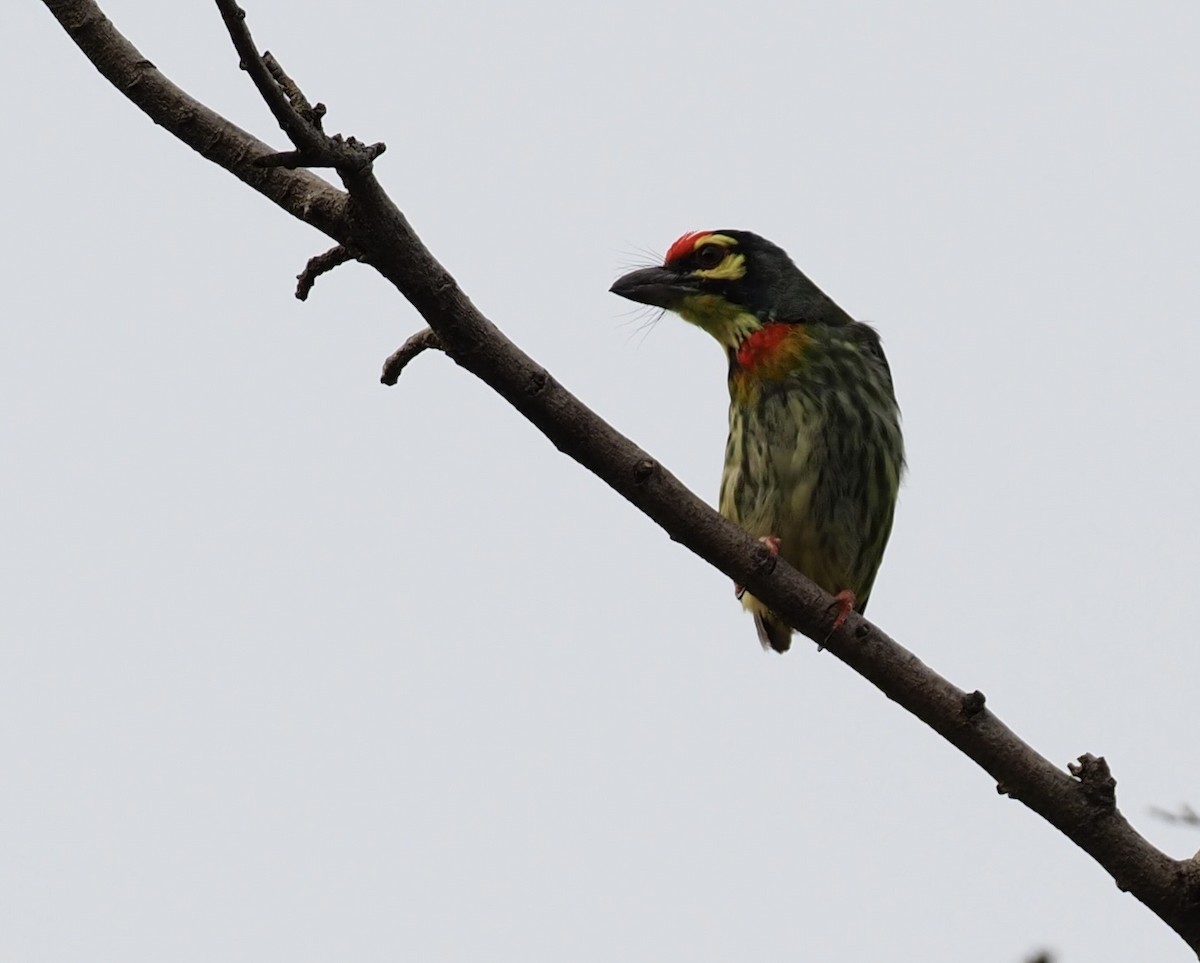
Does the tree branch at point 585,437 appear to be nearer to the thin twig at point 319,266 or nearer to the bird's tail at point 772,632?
the thin twig at point 319,266

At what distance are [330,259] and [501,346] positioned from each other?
0.40 m

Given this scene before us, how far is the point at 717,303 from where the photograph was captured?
5406mm

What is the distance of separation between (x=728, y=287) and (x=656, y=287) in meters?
0.30

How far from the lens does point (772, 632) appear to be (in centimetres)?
582

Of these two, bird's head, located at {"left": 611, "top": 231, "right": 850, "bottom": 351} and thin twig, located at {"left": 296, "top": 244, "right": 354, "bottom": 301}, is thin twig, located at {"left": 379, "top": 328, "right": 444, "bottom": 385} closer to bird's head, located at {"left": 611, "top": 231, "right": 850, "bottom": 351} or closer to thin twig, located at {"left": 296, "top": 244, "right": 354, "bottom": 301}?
thin twig, located at {"left": 296, "top": 244, "right": 354, "bottom": 301}

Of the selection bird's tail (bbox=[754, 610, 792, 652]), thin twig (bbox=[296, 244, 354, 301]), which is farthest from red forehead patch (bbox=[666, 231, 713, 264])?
thin twig (bbox=[296, 244, 354, 301])

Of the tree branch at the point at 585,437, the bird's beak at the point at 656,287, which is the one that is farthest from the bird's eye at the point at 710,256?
the tree branch at the point at 585,437

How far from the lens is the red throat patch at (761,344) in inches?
207

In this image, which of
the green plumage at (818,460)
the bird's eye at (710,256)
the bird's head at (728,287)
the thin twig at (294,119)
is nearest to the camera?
the thin twig at (294,119)

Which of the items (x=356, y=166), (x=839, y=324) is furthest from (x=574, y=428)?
(x=839, y=324)

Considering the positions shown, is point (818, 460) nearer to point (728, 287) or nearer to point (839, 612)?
point (728, 287)

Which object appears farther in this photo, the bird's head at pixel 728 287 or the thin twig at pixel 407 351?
the bird's head at pixel 728 287

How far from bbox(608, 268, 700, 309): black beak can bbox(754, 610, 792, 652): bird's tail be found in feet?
4.15

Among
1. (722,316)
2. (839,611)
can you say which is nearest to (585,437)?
(839,611)
